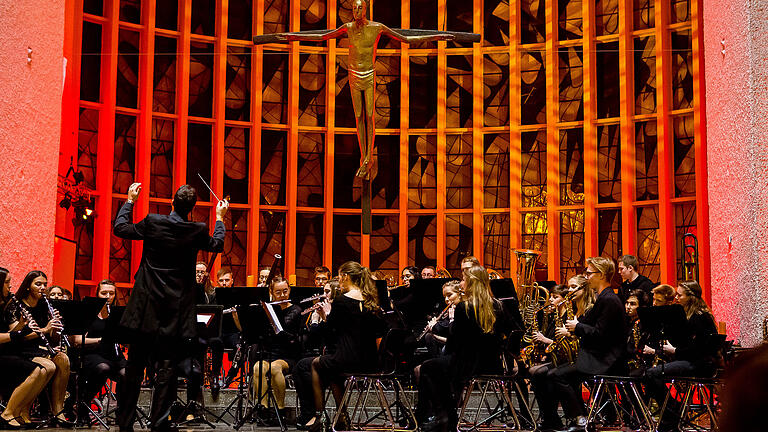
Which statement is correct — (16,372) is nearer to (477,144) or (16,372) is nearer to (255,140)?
(255,140)

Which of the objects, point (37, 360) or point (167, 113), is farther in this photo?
point (167, 113)

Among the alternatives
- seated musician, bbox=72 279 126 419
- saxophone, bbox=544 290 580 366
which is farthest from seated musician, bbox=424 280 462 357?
seated musician, bbox=72 279 126 419

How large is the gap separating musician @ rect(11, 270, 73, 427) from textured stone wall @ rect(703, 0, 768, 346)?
4817 mm

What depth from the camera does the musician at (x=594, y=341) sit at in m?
5.61

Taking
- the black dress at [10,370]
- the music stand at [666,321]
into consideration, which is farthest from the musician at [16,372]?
the music stand at [666,321]

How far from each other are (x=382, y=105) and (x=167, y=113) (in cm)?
259

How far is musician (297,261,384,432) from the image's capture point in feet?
19.0

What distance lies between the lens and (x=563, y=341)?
6.29m

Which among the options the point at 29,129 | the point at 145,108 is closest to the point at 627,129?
the point at 145,108

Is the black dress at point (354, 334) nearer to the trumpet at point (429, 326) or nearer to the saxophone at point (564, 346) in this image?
the trumpet at point (429, 326)

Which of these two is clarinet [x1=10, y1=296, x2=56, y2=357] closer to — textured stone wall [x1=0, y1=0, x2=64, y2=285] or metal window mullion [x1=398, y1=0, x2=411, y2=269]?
textured stone wall [x1=0, y1=0, x2=64, y2=285]

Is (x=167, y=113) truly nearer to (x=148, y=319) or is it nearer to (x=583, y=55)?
(x=583, y=55)

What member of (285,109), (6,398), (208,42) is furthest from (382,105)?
(6,398)

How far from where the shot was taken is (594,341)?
222 inches
